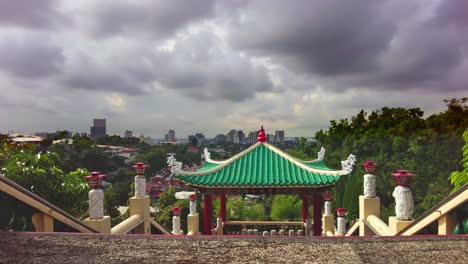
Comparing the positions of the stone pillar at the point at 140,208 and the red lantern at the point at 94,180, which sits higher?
the red lantern at the point at 94,180

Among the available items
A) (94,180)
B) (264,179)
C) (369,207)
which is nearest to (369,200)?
(369,207)

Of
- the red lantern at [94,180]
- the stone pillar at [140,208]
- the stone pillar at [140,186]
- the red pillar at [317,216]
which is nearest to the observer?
the red lantern at [94,180]

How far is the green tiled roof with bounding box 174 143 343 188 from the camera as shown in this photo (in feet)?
45.6

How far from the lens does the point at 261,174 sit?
14.4 metres

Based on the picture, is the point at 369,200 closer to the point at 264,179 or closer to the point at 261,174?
the point at 264,179

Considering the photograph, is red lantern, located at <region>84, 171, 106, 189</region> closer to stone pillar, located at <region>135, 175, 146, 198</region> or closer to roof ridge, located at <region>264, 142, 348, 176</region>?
stone pillar, located at <region>135, 175, 146, 198</region>

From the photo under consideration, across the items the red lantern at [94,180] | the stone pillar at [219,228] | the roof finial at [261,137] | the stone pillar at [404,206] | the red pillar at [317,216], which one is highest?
the roof finial at [261,137]

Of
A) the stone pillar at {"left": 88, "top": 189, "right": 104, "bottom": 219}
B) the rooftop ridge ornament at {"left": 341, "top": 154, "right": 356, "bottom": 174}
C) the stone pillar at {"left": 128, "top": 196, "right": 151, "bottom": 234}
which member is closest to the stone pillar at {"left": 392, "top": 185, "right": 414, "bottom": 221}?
the rooftop ridge ornament at {"left": 341, "top": 154, "right": 356, "bottom": 174}

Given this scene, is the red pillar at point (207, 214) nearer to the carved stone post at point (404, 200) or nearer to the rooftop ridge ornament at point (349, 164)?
the rooftop ridge ornament at point (349, 164)

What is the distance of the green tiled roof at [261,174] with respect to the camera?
13891 mm

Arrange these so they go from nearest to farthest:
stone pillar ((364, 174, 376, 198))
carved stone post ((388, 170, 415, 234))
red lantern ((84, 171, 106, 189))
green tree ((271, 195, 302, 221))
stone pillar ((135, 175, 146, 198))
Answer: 1. carved stone post ((388, 170, 415, 234))
2. red lantern ((84, 171, 106, 189))
3. stone pillar ((364, 174, 376, 198))
4. stone pillar ((135, 175, 146, 198))
5. green tree ((271, 195, 302, 221))

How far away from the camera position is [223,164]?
14922 mm

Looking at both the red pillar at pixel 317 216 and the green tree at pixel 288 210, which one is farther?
the green tree at pixel 288 210

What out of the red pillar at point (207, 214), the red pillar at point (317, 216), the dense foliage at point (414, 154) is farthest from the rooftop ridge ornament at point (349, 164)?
the dense foliage at point (414, 154)
